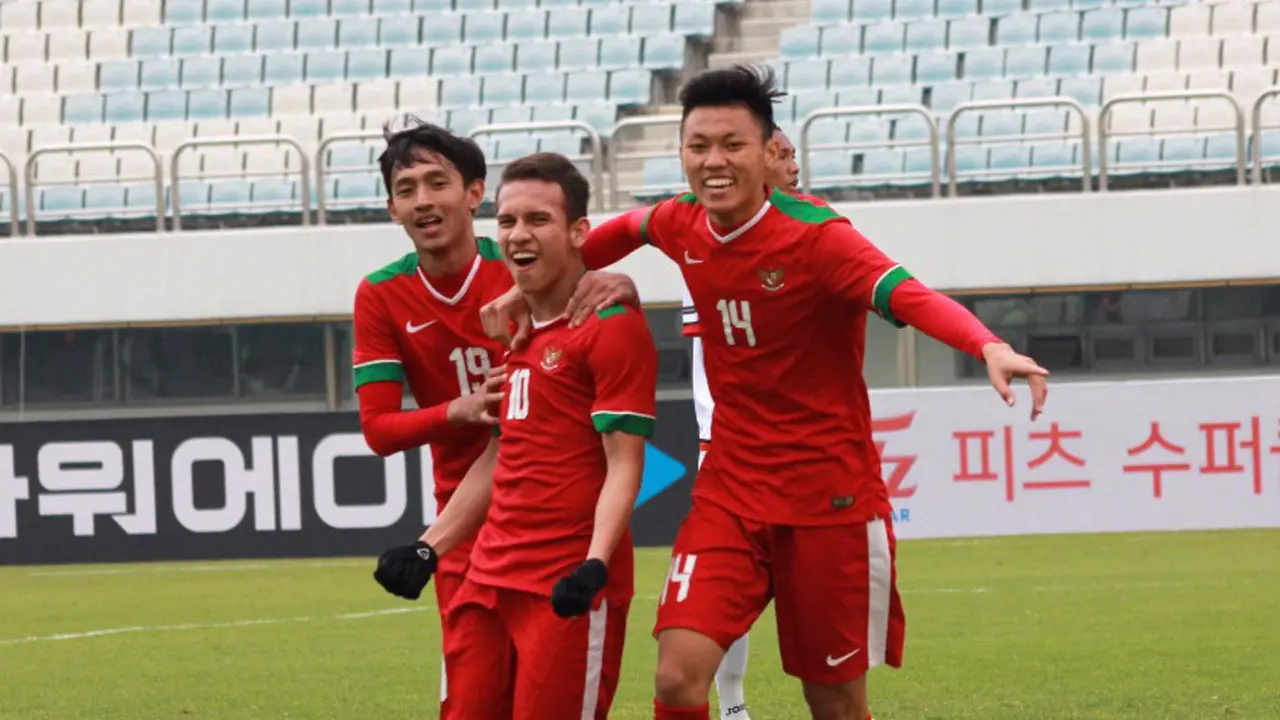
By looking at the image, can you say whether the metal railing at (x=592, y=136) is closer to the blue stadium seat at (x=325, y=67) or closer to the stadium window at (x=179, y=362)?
the stadium window at (x=179, y=362)

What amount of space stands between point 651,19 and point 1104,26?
15.2 ft

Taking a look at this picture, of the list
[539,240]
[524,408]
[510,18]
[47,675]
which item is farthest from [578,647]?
[510,18]

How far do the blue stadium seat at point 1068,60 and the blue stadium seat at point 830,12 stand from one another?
2.49 metres

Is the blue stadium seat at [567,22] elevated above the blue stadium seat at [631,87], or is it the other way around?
the blue stadium seat at [567,22]

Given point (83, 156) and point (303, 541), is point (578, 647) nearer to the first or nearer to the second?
point (303, 541)

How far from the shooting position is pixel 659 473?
1465cm

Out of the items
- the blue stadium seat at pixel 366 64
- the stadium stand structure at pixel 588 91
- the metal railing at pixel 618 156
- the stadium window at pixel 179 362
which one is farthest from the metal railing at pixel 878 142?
the blue stadium seat at pixel 366 64

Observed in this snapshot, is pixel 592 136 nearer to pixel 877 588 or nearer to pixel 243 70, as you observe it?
pixel 243 70

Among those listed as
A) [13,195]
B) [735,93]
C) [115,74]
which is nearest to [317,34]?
[115,74]

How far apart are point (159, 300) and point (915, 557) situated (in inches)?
288

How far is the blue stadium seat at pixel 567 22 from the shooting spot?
2131 cm

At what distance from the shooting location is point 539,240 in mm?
4871

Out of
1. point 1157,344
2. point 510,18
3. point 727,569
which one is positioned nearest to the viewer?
point 727,569

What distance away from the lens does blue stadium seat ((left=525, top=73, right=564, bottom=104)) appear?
805 inches
